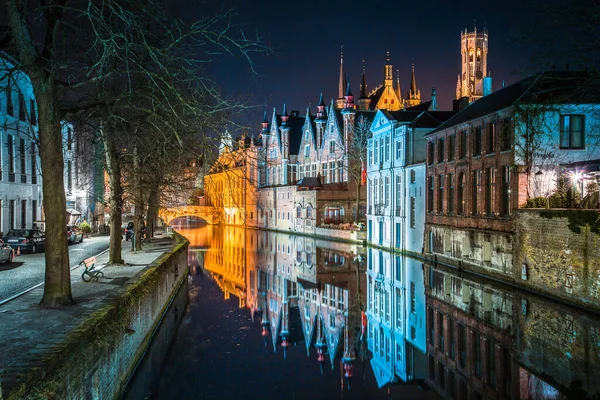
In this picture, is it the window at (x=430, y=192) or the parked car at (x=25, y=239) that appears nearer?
the parked car at (x=25, y=239)

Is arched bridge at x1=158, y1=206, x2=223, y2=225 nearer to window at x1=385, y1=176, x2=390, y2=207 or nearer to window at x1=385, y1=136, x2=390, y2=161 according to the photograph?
window at x1=385, y1=136, x2=390, y2=161

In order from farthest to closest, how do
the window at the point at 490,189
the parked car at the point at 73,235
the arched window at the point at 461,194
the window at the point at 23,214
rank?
the parked car at the point at 73,235 < the window at the point at 23,214 < the arched window at the point at 461,194 < the window at the point at 490,189

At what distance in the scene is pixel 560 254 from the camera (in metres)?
21.5

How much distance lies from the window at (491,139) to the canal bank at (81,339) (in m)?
18.8

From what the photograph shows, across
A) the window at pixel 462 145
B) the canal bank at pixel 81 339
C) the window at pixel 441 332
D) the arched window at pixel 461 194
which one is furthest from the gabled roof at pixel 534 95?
the canal bank at pixel 81 339

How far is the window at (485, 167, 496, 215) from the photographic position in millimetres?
29344

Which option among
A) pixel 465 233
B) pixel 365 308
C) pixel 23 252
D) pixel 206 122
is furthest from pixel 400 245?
pixel 206 122

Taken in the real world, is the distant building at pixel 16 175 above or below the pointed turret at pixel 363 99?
below

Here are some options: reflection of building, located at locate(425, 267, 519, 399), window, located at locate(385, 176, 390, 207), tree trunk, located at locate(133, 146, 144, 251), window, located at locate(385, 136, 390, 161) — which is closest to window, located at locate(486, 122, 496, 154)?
reflection of building, located at locate(425, 267, 519, 399)

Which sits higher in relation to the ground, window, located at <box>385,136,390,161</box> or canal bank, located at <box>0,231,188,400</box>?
window, located at <box>385,136,390,161</box>

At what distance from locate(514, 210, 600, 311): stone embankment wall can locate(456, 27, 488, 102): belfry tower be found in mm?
117062

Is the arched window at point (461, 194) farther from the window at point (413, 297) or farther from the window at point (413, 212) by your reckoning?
the window at point (413, 297)

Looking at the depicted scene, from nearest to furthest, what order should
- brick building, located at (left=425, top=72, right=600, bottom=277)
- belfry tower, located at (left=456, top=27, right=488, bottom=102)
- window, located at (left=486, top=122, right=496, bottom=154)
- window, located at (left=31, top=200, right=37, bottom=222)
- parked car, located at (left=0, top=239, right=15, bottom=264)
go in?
parked car, located at (left=0, top=239, right=15, bottom=264) → brick building, located at (left=425, top=72, right=600, bottom=277) → window, located at (left=486, top=122, right=496, bottom=154) → window, located at (left=31, top=200, right=37, bottom=222) → belfry tower, located at (left=456, top=27, right=488, bottom=102)

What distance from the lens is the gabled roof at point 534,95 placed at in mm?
22752
